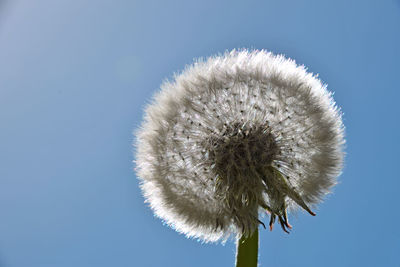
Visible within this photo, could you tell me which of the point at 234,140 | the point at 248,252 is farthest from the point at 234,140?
the point at 248,252

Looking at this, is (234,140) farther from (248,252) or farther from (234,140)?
(248,252)

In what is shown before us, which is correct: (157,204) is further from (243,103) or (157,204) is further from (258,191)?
(243,103)

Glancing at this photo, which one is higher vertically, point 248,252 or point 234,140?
point 234,140

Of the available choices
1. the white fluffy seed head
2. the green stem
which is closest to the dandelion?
the white fluffy seed head

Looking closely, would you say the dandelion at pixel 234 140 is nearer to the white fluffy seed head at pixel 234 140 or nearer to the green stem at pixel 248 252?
the white fluffy seed head at pixel 234 140

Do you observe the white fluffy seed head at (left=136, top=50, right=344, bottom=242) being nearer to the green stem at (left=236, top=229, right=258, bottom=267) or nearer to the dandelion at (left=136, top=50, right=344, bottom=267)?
the dandelion at (left=136, top=50, right=344, bottom=267)

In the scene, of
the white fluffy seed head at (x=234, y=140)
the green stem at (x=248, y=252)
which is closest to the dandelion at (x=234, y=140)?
the white fluffy seed head at (x=234, y=140)

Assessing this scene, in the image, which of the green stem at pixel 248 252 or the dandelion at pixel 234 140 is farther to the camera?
the dandelion at pixel 234 140

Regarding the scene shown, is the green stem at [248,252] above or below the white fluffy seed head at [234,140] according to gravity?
below

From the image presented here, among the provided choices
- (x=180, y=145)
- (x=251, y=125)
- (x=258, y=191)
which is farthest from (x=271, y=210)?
(x=180, y=145)
